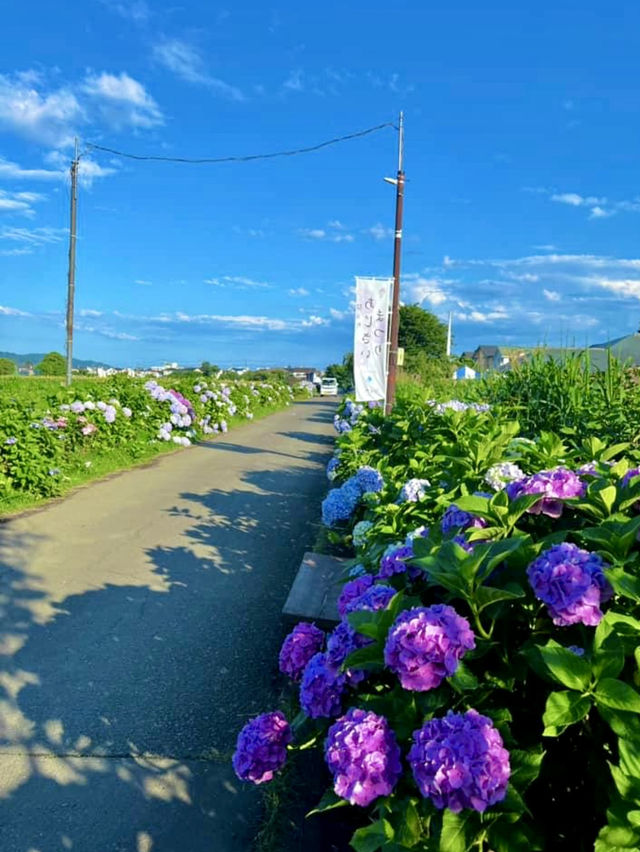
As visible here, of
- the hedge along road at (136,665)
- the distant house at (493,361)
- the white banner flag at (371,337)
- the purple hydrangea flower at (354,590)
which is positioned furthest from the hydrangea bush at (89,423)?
the purple hydrangea flower at (354,590)

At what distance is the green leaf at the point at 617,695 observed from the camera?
46.4 inches

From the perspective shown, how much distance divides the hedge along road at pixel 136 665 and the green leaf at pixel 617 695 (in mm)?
1688

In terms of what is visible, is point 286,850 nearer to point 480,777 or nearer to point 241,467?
point 480,777

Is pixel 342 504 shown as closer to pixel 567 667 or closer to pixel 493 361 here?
pixel 567 667

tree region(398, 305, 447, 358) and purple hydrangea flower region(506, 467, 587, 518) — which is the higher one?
tree region(398, 305, 447, 358)

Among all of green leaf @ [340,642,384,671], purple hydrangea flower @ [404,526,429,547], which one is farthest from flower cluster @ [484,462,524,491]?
green leaf @ [340,642,384,671]

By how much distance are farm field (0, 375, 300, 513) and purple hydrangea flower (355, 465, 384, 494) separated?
4.20 meters

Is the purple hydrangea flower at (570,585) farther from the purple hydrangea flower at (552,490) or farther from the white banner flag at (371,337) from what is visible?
the white banner flag at (371,337)

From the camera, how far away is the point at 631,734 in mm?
1167

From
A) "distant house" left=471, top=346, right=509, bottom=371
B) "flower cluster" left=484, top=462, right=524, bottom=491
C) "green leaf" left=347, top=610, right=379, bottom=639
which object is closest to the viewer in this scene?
"green leaf" left=347, top=610, right=379, bottom=639

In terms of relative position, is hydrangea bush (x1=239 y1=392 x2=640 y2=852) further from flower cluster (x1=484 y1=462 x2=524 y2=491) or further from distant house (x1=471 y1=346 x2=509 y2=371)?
distant house (x1=471 y1=346 x2=509 y2=371)

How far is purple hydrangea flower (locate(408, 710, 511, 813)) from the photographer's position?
114 centimetres

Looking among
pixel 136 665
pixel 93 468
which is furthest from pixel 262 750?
pixel 93 468

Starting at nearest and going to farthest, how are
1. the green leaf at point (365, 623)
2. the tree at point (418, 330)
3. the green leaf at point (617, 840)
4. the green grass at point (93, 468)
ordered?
the green leaf at point (617, 840) → the green leaf at point (365, 623) → the green grass at point (93, 468) → the tree at point (418, 330)
